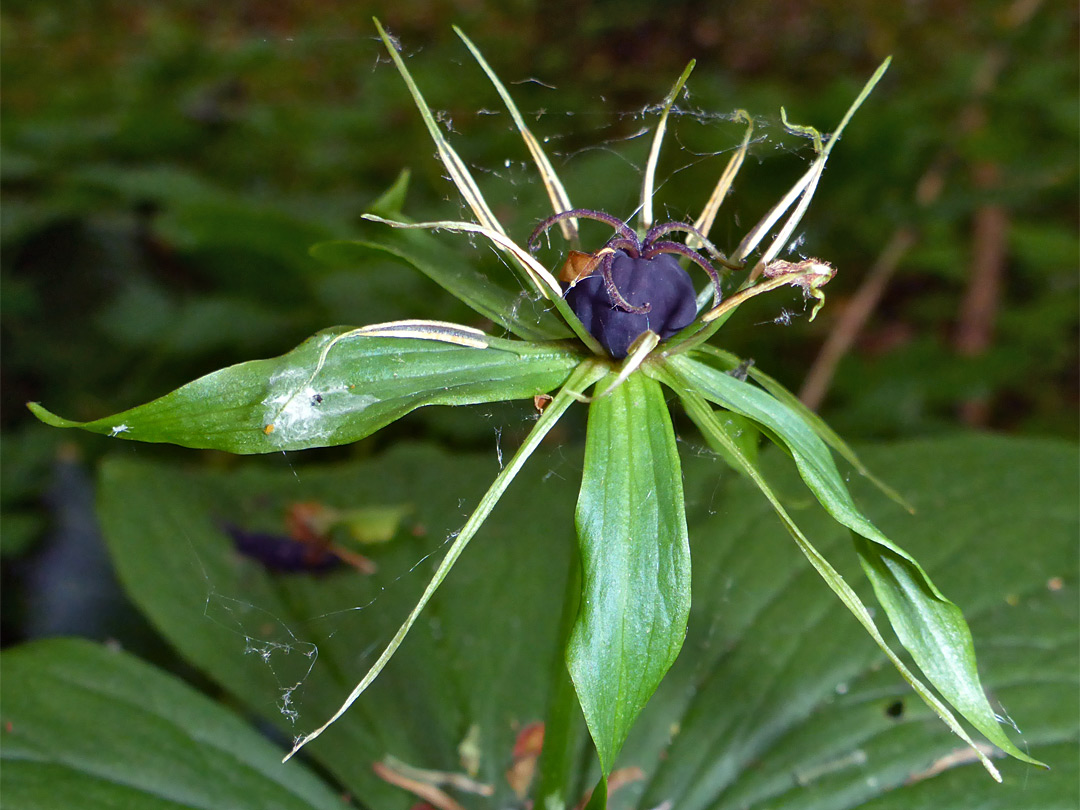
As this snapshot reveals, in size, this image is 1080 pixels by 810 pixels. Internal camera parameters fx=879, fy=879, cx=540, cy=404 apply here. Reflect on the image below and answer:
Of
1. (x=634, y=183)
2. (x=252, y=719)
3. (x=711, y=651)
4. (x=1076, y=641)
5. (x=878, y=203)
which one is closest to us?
(x=1076, y=641)

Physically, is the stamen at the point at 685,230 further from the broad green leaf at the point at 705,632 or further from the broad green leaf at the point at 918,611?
the broad green leaf at the point at 705,632

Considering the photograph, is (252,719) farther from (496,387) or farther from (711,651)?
(496,387)

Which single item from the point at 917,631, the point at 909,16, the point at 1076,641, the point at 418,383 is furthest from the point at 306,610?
the point at 909,16

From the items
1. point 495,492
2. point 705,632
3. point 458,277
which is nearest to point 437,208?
point 705,632

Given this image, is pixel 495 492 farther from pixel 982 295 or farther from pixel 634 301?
pixel 982 295

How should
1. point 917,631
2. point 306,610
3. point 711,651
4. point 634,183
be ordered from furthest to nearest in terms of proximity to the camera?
point 634,183 < point 306,610 < point 711,651 < point 917,631

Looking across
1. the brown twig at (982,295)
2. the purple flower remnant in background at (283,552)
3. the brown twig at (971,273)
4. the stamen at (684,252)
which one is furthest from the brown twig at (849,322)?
the stamen at (684,252)
